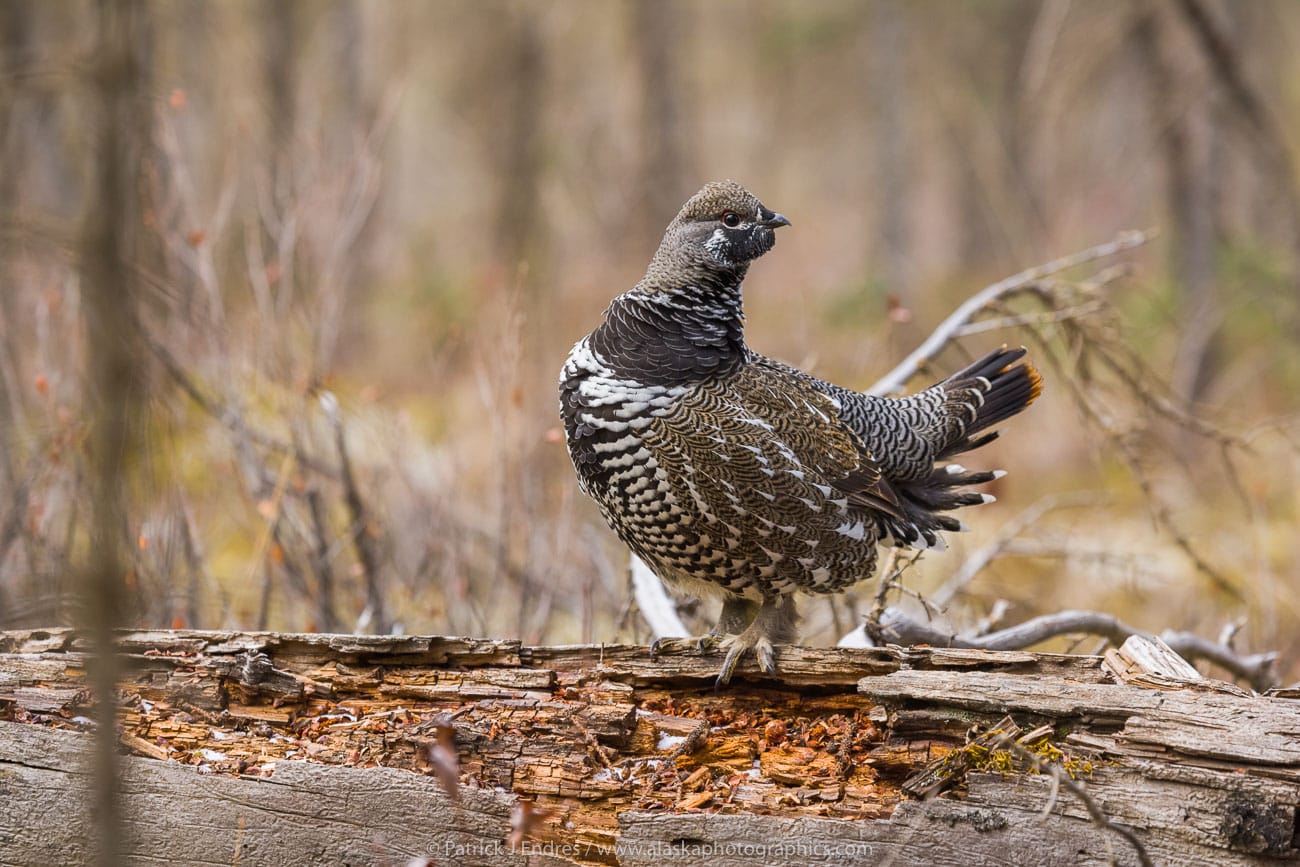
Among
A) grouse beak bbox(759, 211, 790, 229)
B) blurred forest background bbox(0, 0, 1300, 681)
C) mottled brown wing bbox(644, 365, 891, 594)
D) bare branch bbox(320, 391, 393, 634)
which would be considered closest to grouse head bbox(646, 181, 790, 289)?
grouse beak bbox(759, 211, 790, 229)

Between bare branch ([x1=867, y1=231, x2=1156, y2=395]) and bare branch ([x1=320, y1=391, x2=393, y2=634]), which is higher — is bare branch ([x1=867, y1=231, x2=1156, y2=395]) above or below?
above

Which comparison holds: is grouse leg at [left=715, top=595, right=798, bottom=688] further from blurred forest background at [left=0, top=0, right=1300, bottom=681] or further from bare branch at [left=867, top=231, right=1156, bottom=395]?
bare branch at [left=867, top=231, right=1156, bottom=395]

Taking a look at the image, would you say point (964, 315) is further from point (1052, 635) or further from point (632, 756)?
point (632, 756)

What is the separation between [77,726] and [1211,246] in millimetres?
12809

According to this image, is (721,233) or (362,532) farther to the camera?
(362,532)

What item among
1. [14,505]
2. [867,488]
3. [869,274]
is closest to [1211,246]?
[869,274]

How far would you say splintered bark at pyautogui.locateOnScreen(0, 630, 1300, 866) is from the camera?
2768 mm

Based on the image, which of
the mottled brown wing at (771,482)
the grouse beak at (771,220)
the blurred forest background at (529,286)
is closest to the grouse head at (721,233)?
the grouse beak at (771,220)

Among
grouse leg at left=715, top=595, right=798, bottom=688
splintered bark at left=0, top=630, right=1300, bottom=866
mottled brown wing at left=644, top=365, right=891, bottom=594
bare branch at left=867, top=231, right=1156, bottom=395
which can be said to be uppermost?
bare branch at left=867, top=231, right=1156, bottom=395

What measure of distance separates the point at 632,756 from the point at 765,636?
744mm

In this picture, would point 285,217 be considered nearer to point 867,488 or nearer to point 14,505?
point 14,505

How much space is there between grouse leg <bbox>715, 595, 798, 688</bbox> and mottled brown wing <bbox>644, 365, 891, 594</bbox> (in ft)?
0.28

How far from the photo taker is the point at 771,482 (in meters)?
3.92

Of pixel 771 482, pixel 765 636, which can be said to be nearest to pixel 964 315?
pixel 771 482
